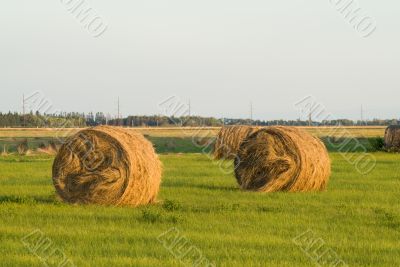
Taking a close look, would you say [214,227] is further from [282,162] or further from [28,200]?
[282,162]

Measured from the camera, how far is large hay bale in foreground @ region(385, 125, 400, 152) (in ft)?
140

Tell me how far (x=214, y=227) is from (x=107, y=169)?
473 centimetres

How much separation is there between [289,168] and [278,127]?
1.79m

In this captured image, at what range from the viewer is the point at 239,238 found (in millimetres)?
11461

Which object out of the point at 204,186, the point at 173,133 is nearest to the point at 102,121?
the point at 173,133

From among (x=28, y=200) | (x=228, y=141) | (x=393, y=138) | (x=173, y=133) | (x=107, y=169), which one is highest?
(x=173, y=133)

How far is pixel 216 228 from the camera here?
12.5 metres

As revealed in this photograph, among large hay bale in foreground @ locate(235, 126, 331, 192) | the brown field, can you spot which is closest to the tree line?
the brown field

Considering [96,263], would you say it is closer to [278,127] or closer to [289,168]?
[289,168]

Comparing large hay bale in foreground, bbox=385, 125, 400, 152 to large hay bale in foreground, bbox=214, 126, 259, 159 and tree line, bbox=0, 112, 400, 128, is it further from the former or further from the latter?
tree line, bbox=0, 112, 400, 128

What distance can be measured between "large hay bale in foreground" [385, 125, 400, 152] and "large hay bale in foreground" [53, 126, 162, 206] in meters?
28.6

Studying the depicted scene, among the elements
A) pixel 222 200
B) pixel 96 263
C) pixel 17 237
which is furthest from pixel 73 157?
pixel 96 263

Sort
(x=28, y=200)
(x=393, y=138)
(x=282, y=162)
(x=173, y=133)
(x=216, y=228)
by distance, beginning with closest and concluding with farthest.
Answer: (x=216, y=228) → (x=28, y=200) → (x=282, y=162) → (x=393, y=138) → (x=173, y=133)

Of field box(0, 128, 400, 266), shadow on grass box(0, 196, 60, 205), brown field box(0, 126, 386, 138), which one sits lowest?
field box(0, 128, 400, 266)
